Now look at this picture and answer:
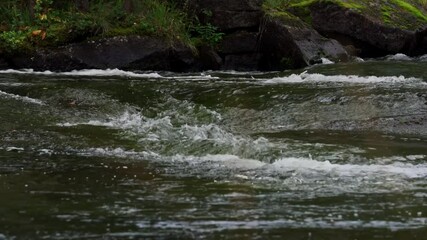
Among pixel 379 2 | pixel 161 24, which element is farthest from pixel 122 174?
pixel 379 2

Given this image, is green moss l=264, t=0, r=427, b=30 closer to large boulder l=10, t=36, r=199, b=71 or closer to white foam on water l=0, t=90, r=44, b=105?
large boulder l=10, t=36, r=199, b=71

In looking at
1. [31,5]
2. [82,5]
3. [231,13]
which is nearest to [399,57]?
[231,13]

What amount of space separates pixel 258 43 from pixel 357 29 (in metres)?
2.84

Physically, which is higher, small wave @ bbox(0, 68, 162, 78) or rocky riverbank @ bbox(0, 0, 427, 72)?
rocky riverbank @ bbox(0, 0, 427, 72)

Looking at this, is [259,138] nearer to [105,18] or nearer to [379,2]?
[105,18]

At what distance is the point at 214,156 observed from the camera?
616 centimetres

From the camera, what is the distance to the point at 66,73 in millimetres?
12062

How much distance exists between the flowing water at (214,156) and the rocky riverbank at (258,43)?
1.09 meters

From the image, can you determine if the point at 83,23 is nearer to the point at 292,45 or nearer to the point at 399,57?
the point at 292,45

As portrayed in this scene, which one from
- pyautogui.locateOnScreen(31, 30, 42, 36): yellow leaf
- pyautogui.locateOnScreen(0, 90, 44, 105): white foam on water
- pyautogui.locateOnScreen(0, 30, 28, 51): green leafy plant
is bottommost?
pyautogui.locateOnScreen(0, 90, 44, 105): white foam on water

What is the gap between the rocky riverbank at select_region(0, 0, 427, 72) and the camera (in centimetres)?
1266

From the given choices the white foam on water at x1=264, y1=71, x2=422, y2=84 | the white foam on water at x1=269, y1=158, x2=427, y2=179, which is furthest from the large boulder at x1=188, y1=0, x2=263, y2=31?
the white foam on water at x1=269, y1=158, x2=427, y2=179

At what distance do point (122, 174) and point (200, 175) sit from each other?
0.73 m

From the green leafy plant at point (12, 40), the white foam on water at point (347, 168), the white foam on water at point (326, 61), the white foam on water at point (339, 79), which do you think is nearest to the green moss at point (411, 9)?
the white foam on water at point (326, 61)
